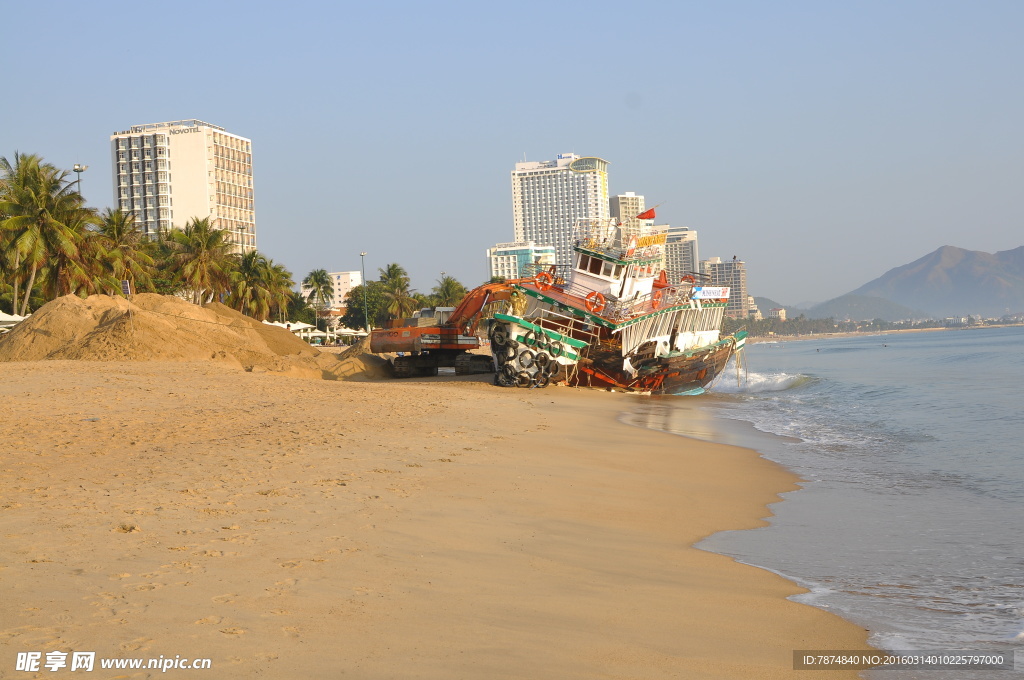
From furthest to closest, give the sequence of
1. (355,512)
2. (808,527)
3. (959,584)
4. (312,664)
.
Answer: (808,527)
(355,512)
(959,584)
(312,664)

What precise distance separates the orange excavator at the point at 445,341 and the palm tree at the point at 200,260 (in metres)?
35.9

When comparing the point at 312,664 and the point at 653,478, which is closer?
the point at 312,664

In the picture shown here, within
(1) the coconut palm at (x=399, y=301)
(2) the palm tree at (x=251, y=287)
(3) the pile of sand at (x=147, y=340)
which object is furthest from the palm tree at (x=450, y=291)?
(3) the pile of sand at (x=147, y=340)

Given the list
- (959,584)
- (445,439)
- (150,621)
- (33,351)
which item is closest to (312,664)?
(150,621)

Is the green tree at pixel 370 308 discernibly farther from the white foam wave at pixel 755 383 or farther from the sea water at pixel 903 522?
the sea water at pixel 903 522

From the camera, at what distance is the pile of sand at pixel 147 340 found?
27.4 m

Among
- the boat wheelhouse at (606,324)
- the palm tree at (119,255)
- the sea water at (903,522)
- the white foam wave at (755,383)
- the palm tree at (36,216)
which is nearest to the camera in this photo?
the sea water at (903,522)

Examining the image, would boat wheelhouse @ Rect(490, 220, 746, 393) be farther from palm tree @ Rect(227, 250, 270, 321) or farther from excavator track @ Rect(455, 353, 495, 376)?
palm tree @ Rect(227, 250, 270, 321)

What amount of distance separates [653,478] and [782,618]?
6.05 meters

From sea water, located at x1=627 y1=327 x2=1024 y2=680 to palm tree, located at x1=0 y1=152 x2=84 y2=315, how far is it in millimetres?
35651

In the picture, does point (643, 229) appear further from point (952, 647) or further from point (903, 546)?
point (952, 647)

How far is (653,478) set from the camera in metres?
12.0

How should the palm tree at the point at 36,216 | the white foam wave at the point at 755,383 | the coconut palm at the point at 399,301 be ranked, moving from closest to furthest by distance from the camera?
the white foam wave at the point at 755,383 → the palm tree at the point at 36,216 → the coconut palm at the point at 399,301

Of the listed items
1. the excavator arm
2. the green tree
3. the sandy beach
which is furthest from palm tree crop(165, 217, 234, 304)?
the sandy beach
